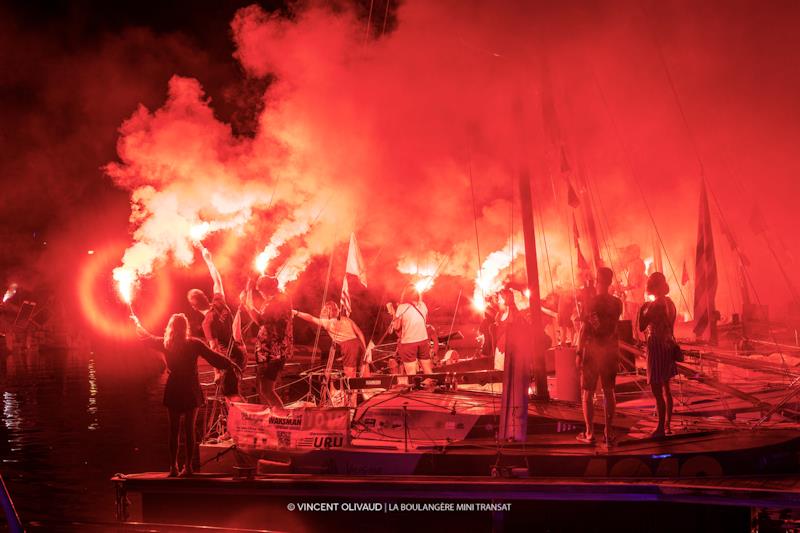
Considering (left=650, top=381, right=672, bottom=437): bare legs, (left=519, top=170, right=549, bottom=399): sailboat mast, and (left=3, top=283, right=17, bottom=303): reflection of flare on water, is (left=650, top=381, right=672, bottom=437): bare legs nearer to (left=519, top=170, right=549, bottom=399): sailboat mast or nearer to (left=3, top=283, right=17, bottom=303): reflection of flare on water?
(left=519, top=170, right=549, bottom=399): sailboat mast

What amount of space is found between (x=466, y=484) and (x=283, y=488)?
2219mm

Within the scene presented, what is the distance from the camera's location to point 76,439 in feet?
57.6

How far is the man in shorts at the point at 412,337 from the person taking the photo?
1350cm

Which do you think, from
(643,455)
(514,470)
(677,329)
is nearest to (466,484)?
(514,470)

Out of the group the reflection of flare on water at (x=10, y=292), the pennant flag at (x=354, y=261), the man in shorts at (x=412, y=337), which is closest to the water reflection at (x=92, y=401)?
the pennant flag at (x=354, y=261)

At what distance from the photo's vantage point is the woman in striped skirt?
28.1ft

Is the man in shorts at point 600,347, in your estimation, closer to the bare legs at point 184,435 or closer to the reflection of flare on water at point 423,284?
the bare legs at point 184,435

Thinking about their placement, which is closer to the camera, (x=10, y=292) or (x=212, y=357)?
(x=212, y=357)

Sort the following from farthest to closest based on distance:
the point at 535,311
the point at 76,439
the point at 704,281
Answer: the point at 704,281, the point at 76,439, the point at 535,311

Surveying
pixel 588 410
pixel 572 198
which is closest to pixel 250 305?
pixel 588 410

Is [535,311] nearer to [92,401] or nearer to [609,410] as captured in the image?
[609,410]

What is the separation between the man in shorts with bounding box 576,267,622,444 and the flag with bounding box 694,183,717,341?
A: 9.71 m

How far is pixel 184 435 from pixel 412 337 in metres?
5.60

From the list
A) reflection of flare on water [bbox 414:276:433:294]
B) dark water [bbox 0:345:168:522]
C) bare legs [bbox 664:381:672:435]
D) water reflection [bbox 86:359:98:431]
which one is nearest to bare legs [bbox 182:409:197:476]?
dark water [bbox 0:345:168:522]
